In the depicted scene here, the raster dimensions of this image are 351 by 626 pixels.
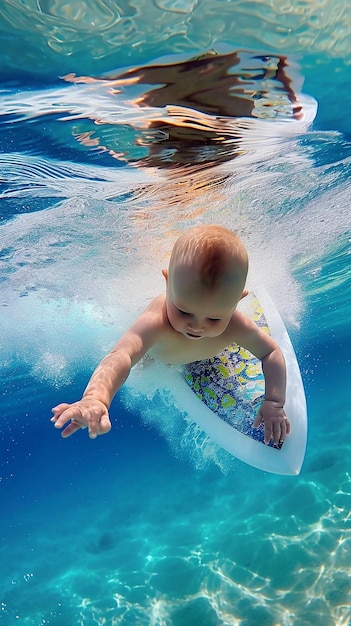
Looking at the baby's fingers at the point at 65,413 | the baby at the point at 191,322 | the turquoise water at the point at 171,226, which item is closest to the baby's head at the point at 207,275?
the baby at the point at 191,322

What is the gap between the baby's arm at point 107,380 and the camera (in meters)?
2.61

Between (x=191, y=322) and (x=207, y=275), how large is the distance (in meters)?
0.48

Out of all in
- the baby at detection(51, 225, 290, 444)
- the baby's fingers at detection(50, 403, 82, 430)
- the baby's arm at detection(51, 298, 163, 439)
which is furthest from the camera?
the baby at detection(51, 225, 290, 444)

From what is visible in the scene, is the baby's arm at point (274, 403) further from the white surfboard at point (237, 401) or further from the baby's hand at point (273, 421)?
the white surfboard at point (237, 401)

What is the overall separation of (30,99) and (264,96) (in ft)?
8.18

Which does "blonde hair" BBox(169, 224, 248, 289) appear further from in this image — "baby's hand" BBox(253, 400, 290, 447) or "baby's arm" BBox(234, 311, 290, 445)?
"baby's hand" BBox(253, 400, 290, 447)

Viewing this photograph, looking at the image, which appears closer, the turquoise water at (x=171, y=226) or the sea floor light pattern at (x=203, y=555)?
the turquoise water at (x=171, y=226)

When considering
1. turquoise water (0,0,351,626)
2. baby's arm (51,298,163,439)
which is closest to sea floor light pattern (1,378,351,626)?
turquoise water (0,0,351,626)

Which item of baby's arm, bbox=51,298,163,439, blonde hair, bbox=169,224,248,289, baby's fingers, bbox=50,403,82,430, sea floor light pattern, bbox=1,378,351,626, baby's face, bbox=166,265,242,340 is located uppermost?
blonde hair, bbox=169,224,248,289

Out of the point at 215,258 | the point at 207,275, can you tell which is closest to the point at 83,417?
the point at 207,275

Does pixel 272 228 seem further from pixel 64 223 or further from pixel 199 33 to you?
pixel 199 33

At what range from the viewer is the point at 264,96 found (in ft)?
16.1

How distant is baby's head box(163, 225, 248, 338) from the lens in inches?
122

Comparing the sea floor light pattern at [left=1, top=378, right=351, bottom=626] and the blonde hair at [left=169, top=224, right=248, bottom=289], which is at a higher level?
the blonde hair at [left=169, top=224, right=248, bottom=289]
